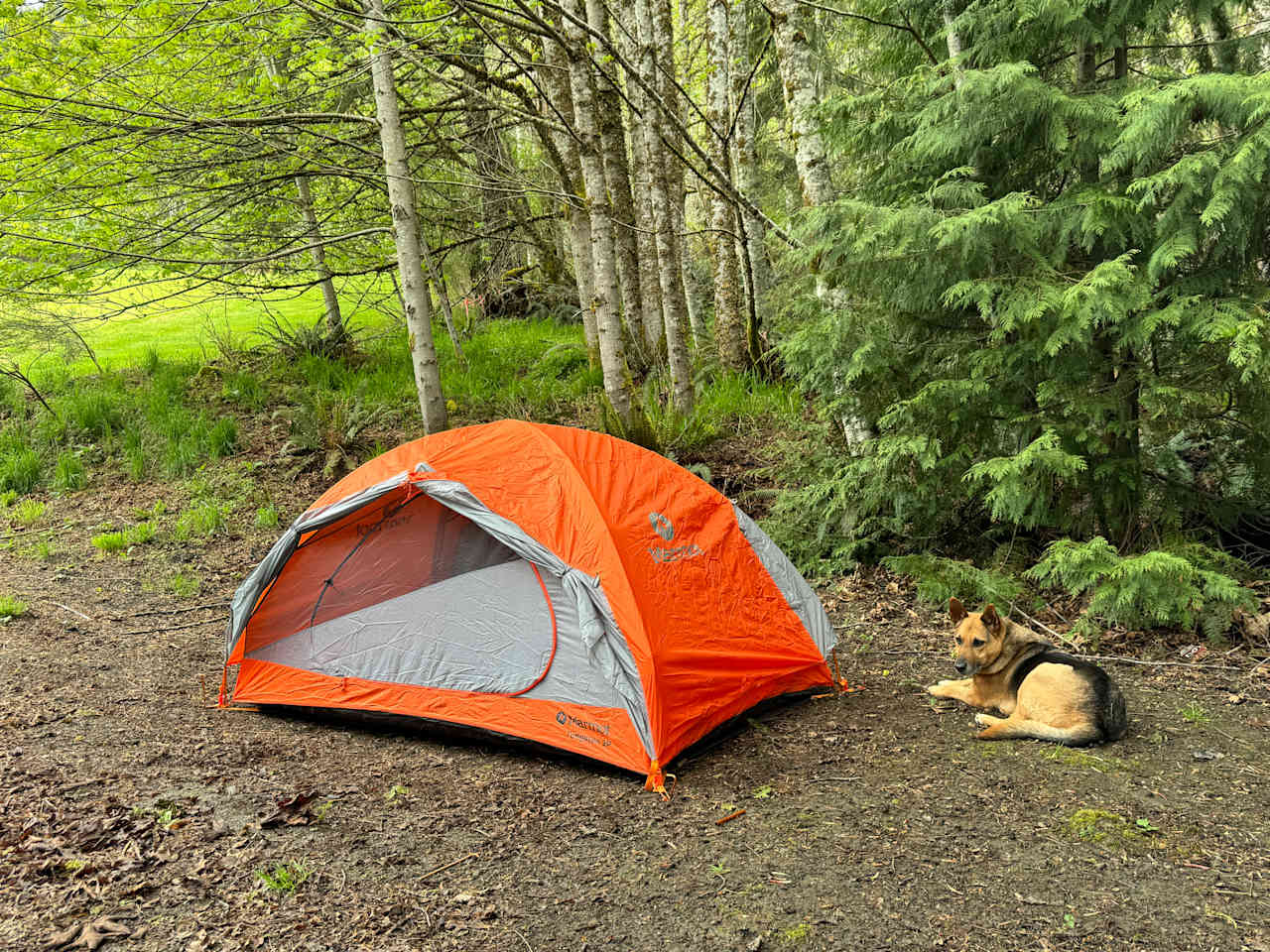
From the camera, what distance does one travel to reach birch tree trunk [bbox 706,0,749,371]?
9555mm

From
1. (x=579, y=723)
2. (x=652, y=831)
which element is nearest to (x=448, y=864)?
(x=652, y=831)

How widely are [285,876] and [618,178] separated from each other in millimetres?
7940

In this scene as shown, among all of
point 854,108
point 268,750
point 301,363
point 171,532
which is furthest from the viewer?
point 301,363

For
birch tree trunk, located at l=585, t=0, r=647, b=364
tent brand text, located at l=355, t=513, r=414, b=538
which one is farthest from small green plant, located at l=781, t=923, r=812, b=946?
birch tree trunk, located at l=585, t=0, r=647, b=364

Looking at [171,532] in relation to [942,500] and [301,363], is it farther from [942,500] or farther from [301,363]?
[942,500]

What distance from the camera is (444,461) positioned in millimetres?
4645

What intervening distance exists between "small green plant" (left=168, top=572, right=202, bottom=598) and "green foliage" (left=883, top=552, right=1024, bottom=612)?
565 centimetres

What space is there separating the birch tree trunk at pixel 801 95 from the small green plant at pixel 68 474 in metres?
8.27

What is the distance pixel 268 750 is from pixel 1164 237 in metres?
5.55

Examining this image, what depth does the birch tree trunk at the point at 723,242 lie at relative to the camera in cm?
955

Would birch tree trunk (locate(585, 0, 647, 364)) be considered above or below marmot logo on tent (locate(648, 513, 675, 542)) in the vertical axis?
above

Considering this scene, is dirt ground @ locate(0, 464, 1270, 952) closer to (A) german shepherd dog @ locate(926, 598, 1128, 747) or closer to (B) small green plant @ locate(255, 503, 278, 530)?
(A) german shepherd dog @ locate(926, 598, 1128, 747)

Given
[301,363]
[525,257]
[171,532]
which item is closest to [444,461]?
[171,532]

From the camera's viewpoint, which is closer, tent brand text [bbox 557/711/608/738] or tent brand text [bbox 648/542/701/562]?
tent brand text [bbox 557/711/608/738]
